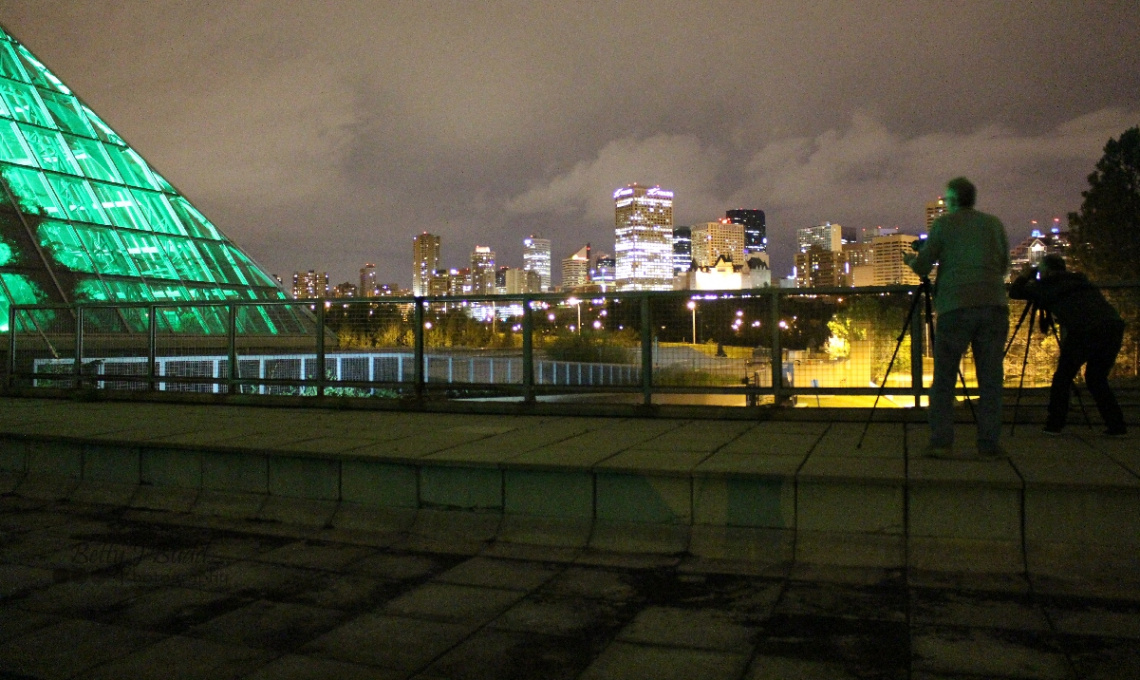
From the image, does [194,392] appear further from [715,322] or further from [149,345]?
[715,322]

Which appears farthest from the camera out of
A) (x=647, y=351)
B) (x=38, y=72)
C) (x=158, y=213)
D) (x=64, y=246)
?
(x=38, y=72)

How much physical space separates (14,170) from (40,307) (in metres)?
11.8

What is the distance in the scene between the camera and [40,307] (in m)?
13.2

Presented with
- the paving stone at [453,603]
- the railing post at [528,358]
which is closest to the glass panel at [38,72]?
the railing post at [528,358]

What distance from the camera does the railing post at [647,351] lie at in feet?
28.8

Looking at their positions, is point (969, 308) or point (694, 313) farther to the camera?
Result: point (694, 313)

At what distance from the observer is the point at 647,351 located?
879cm

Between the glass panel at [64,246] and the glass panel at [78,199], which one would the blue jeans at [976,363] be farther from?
the glass panel at [78,199]

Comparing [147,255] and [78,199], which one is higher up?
[78,199]

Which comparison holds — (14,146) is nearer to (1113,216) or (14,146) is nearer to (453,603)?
(453,603)

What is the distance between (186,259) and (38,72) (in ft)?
32.2

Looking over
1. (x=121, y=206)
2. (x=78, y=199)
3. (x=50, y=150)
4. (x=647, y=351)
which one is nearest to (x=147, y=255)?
(x=78, y=199)

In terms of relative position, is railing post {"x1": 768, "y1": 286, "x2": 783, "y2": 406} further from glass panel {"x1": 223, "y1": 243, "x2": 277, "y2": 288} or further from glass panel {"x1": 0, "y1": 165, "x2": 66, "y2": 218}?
glass panel {"x1": 223, "y1": 243, "x2": 277, "y2": 288}

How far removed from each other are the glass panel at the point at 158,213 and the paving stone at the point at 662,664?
2617 centimetres
